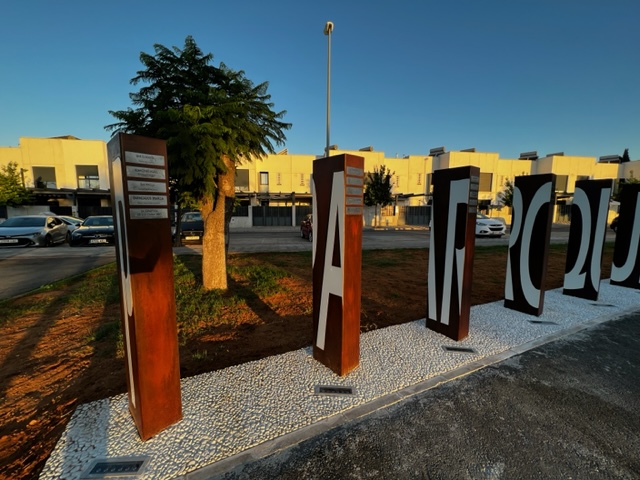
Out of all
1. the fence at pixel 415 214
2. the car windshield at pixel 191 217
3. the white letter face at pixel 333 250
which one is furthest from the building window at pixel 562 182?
the white letter face at pixel 333 250

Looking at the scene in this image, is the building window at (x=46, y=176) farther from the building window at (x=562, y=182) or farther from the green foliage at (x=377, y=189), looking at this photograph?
the building window at (x=562, y=182)

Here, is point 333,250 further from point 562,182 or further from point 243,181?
point 562,182

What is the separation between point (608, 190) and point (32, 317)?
10288 mm

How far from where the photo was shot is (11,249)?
1256 cm

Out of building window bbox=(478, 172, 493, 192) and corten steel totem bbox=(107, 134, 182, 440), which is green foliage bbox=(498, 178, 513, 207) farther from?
corten steel totem bbox=(107, 134, 182, 440)

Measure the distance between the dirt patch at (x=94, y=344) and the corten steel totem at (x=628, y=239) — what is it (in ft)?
4.08

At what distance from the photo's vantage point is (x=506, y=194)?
33.2m

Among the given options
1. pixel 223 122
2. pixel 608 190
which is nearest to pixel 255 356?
pixel 223 122

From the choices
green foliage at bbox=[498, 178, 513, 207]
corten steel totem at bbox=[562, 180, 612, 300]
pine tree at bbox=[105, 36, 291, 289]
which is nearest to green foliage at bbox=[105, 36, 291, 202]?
pine tree at bbox=[105, 36, 291, 289]

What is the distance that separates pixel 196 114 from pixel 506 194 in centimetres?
3655

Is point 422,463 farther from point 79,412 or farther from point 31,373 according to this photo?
point 31,373

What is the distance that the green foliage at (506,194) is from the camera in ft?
105

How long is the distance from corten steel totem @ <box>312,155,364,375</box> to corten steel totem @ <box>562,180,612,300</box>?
536 centimetres

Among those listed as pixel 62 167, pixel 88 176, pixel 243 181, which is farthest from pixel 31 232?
pixel 62 167
